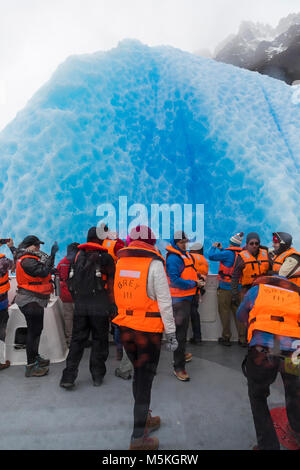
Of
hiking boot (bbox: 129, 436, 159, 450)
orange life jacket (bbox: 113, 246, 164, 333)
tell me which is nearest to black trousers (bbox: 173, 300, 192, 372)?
orange life jacket (bbox: 113, 246, 164, 333)

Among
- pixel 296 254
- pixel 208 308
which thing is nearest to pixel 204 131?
pixel 208 308

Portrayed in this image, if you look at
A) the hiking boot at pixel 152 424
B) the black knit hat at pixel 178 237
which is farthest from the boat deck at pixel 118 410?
the black knit hat at pixel 178 237

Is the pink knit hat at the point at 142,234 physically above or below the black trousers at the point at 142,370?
above

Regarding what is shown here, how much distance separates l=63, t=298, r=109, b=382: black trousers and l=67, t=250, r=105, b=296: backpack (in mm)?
98

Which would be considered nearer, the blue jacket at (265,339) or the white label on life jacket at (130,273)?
the blue jacket at (265,339)

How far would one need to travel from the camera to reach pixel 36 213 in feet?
26.1

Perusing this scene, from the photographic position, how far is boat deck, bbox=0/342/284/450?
74.4 inches

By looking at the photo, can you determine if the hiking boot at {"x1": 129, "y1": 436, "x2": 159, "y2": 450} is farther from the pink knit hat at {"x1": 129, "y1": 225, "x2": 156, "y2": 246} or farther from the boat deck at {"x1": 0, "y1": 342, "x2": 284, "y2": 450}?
the pink knit hat at {"x1": 129, "y1": 225, "x2": 156, "y2": 246}

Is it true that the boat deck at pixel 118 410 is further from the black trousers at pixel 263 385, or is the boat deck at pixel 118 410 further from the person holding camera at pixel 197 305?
the person holding camera at pixel 197 305

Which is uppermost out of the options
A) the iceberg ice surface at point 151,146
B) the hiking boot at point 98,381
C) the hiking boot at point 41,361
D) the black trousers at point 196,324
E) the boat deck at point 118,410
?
the iceberg ice surface at point 151,146

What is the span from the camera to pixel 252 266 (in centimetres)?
320

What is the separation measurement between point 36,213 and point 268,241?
6.08 m

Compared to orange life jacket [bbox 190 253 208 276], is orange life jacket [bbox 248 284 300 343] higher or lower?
lower

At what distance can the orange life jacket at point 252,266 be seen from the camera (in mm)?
3199
